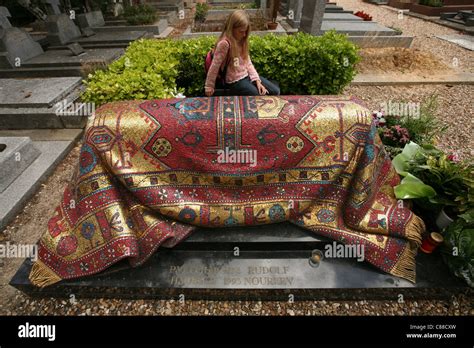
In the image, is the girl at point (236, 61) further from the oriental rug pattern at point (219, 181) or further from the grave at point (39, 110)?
the grave at point (39, 110)

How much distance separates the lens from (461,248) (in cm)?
244

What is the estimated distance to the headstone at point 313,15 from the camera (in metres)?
→ 7.40

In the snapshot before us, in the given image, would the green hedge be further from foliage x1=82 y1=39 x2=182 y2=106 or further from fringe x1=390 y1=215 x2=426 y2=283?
fringe x1=390 y1=215 x2=426 y2=283

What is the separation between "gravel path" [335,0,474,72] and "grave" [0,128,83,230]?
10313 millimetres

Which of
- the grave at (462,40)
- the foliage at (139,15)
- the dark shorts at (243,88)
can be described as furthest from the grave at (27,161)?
the grave at (462,40)

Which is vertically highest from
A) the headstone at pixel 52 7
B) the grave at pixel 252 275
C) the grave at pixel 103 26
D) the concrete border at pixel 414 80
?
the headstone at pixel 52 7

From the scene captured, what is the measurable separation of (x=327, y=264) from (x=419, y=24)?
15.8m

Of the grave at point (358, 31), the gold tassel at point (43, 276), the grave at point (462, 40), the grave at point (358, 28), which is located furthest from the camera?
the grave at point (462, 40)

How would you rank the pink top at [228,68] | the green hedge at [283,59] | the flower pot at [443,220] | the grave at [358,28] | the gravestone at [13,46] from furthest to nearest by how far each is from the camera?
the grave at [358,28], the gravestone at [13,46], the green hedge at [283,59], the pink top at [228,68], the flower pot at [443,220]

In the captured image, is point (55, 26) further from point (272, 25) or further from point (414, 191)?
point (414, 191)

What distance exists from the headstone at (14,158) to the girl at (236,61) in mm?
3134

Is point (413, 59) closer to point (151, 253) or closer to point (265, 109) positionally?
point (265, 109)

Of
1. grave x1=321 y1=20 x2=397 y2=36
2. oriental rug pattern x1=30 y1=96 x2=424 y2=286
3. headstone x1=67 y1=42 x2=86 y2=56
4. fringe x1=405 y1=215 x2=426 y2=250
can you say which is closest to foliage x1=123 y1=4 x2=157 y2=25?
headstone x1=67 y1=42 x2=86 y2=56

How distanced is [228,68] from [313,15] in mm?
5522
